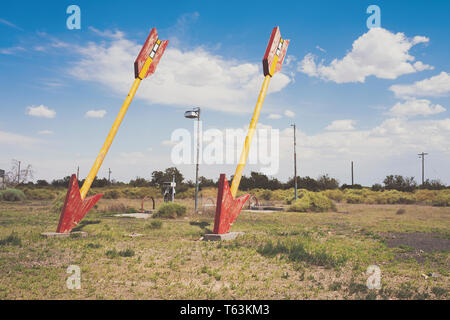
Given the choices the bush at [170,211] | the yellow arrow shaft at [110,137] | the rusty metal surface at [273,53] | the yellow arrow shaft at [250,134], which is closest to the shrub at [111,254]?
the yellow arrow shaft at [110,137]

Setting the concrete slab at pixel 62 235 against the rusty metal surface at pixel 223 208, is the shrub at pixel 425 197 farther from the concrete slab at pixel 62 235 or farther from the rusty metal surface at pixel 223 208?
the concrete slab at pixel 62 235

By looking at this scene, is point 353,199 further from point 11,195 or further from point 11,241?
point 11,241

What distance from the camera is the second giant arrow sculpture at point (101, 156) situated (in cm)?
1045

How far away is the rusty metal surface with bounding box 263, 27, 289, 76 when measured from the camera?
1273 centimetres

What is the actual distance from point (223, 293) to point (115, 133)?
826 cm

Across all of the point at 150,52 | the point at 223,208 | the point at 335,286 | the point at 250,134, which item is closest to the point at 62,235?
the point at 223,208

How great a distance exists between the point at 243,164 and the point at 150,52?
6.27m

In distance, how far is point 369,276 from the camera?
6.46 meters

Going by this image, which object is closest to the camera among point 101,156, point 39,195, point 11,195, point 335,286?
point 335,286

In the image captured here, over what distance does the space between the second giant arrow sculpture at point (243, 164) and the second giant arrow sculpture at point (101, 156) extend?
14.3 ft

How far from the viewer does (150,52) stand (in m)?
13.9

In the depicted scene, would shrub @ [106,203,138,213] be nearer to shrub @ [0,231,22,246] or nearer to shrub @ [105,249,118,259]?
shrub @ [0,231,22,246]
